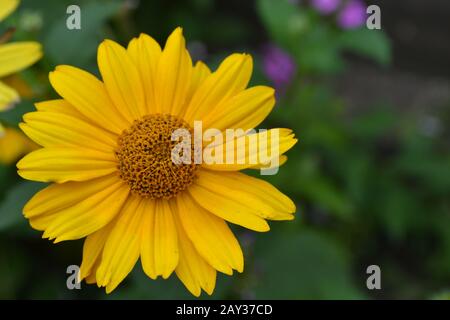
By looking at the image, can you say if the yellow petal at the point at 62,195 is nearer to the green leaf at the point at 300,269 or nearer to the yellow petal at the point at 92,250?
the yellow petal at the point at 92,250

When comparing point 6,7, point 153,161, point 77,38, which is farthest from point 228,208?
point 6,7

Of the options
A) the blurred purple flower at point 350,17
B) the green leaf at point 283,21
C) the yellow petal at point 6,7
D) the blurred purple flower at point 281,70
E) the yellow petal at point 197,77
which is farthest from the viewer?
the blurred purple flower at point 281,70

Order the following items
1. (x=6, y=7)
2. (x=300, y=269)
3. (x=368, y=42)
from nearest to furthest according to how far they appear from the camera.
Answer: (x=6, y=7)
(x=300, y=269)
(x=368, y=42)

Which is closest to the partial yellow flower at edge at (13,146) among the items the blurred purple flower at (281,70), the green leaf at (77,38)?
the green leaf at (77,38)

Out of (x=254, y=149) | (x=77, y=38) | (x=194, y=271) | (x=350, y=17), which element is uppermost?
(x=350, y=17)

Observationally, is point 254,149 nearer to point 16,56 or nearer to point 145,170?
point 145,170

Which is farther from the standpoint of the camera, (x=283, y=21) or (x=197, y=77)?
(x=283, y=21)
